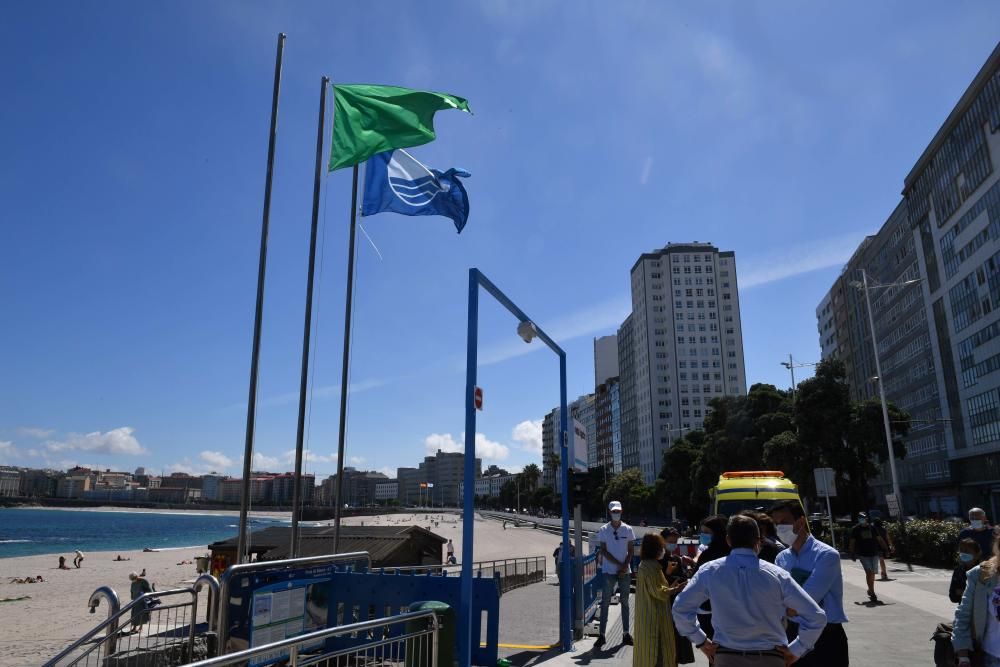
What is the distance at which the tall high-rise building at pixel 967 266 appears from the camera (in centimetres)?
4878

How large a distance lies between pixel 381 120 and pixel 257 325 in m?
4.13

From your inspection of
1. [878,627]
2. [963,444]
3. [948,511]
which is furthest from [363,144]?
[948,511]

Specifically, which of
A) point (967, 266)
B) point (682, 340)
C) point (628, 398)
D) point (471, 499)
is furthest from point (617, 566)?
point (628, 398)

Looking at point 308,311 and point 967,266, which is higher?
point 967,266

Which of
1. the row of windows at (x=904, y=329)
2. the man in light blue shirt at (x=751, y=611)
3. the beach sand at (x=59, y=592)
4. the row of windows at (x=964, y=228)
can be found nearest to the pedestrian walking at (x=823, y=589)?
the man in light blue shirt at (x=751, y=611)

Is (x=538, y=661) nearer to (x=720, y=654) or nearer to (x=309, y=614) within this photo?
(x=309, y=614)

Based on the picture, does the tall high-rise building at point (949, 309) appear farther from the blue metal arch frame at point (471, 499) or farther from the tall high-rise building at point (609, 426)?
the tall high-rise building at point (609, 426)

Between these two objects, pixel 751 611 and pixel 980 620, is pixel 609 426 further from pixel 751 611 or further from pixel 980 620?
pixel 751 611

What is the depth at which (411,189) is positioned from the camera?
12.2 metres

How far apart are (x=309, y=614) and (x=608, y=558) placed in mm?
4229

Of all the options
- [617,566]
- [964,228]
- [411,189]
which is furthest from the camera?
[964,228]

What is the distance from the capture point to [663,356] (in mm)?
131125

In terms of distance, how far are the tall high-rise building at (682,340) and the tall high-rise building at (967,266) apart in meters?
65.9

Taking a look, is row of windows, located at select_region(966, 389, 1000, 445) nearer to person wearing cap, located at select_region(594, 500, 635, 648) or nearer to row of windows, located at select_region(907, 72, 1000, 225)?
row of windows, located at select_region(907, 72, 1000, 225)
